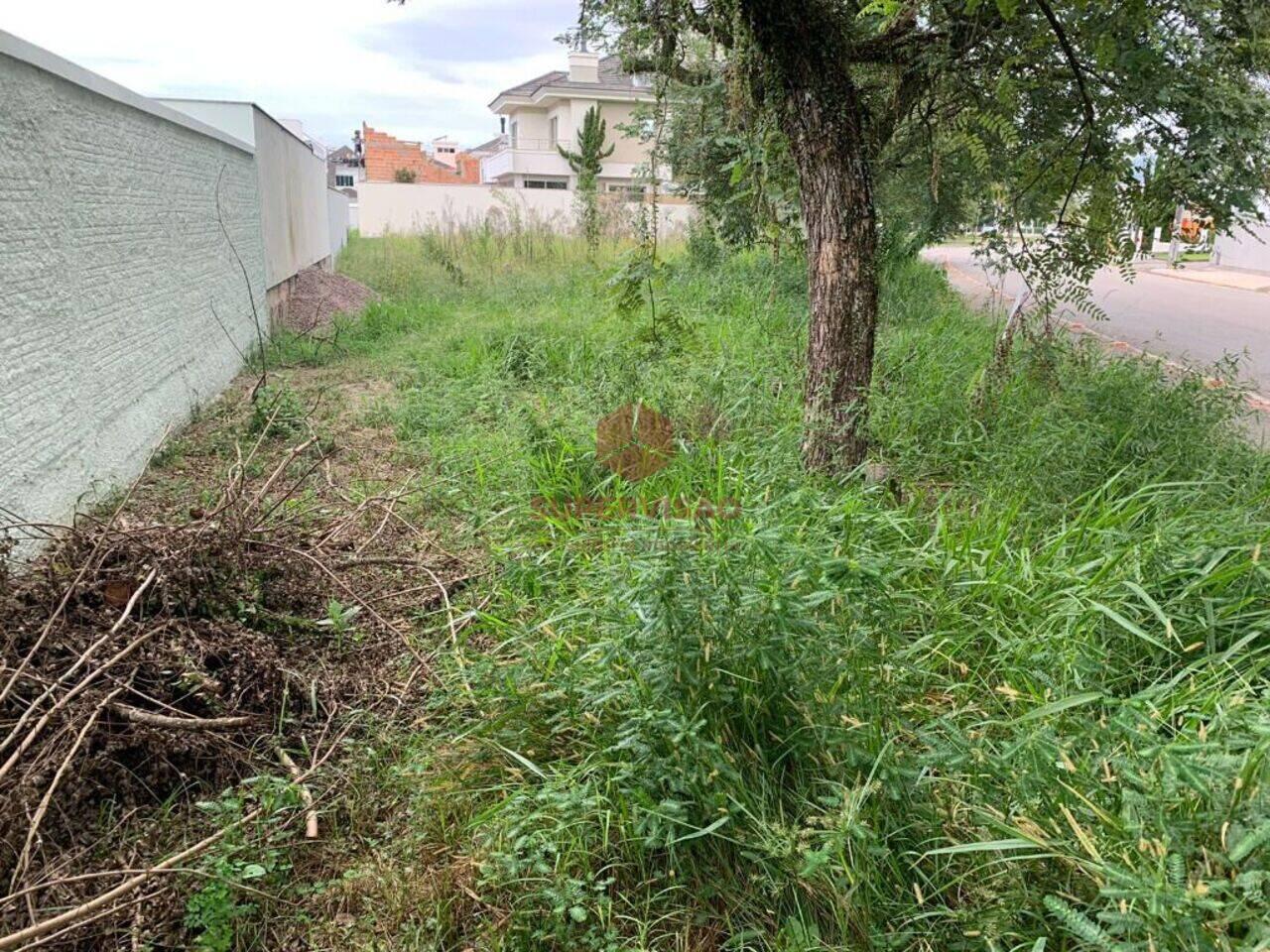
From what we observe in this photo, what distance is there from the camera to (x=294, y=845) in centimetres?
213

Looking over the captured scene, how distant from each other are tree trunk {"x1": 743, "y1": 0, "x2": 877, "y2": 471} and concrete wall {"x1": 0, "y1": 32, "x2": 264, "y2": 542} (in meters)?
3.07

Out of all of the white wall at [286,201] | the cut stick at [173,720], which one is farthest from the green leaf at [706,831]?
the white wall at [286,201]

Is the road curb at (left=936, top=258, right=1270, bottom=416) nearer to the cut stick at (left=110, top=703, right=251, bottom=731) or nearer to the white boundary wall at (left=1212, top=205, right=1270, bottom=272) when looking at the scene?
the cut stick at (left=110, top=703, right=251, bottom=731)

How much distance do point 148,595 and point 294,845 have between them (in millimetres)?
988

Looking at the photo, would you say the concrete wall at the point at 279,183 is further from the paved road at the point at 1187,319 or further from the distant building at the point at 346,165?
the distant building at the point at 346,165

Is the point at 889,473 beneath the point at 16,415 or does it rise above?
beneath

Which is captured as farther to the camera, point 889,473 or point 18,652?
point 889,473

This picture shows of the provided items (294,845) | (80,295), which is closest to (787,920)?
(294,845)

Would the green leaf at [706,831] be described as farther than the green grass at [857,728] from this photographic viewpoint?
Yes

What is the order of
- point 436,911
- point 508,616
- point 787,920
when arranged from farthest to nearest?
1. point 508,616
2. point 436,911
3. point 787,920

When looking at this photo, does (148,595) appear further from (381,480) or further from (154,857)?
(381,480)

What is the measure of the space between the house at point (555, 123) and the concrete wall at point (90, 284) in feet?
86.5

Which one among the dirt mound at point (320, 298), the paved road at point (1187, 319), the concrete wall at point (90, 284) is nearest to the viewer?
the concrete wall at point (90, 284)

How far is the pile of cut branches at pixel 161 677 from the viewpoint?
195cm
